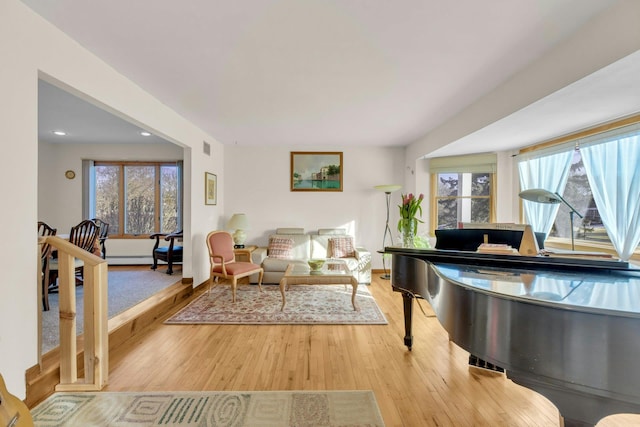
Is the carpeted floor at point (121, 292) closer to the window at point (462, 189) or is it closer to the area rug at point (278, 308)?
the area rug at point (278, 308)

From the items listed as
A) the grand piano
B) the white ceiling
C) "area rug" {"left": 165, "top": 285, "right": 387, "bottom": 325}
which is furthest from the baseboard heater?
the grand piano

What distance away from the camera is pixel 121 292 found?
368 centimetres

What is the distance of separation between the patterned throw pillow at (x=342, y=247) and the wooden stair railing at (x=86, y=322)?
137 inches

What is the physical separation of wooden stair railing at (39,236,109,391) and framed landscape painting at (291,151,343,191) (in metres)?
3.71

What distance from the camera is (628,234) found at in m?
2.70

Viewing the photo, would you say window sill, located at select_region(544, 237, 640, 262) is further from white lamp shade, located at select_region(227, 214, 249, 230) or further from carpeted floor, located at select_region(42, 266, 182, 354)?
carpeted floor, located at select_region(42, 266, 182, 354)

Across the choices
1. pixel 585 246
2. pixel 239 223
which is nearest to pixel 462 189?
pixel 585 246

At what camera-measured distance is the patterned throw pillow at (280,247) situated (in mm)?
4793

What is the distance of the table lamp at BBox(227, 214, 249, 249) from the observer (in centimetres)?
482

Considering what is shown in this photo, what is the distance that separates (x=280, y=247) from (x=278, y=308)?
151cm

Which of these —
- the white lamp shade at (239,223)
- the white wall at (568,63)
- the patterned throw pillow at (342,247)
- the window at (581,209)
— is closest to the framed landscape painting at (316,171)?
the patterned throw pillow at (342,247)

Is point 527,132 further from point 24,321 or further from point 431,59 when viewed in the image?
point 24,321

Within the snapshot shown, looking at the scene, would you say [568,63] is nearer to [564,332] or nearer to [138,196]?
[564,332]

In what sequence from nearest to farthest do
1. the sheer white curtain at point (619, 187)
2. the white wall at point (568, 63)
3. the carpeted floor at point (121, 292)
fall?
the white wall at point (568, 63) → the carpeted floor at point (121, 292) → the sheer white curtain at point (619, 187)
